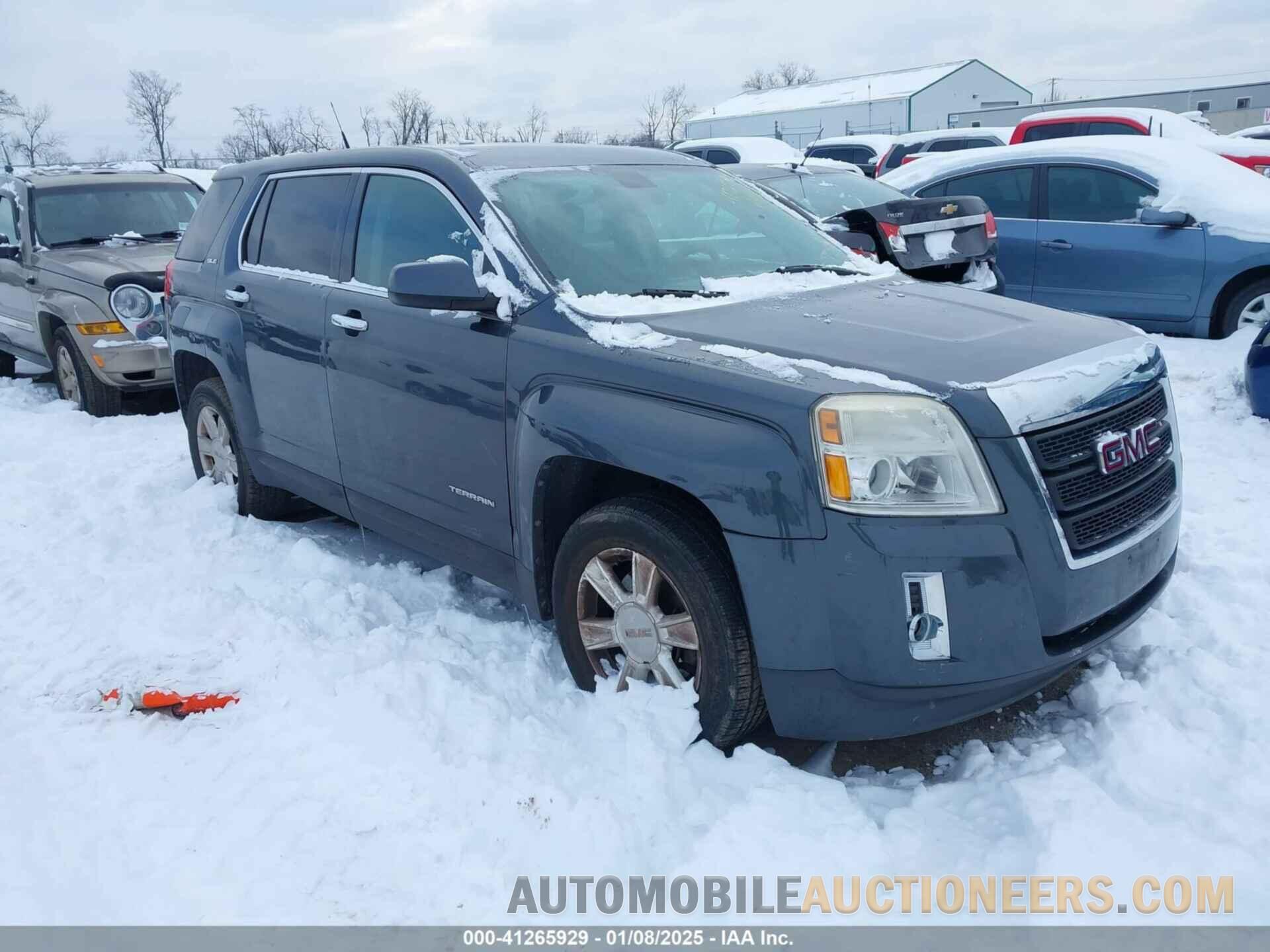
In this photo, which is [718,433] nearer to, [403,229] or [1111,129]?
[403,229]

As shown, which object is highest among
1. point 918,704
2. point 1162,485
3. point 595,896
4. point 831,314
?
point 831,314

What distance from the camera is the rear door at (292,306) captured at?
4234mm

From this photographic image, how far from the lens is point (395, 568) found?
455cm

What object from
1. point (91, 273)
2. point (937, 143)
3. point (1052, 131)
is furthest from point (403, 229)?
point (937, 143)

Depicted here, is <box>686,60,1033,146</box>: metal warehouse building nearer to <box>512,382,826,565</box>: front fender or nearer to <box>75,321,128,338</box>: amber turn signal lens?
<box>75,321,128,338</box>: amber turn signal lens

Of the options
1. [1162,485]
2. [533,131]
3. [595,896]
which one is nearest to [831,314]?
[1162,485]

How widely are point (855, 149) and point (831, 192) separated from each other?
13.2m

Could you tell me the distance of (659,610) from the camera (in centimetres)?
300

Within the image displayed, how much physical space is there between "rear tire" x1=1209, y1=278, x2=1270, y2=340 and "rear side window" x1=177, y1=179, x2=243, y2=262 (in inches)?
273

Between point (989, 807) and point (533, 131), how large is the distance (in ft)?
121

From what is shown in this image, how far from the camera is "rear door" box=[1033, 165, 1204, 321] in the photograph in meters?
7.64

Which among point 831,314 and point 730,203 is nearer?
point 831,314
